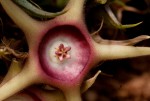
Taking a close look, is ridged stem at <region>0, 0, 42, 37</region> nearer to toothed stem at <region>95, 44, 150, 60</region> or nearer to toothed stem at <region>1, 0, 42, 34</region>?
toothed stem at <region>1, 0, 42, 34</region>

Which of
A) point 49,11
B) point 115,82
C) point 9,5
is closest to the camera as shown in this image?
point 9,5

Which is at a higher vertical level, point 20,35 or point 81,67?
point 20,35

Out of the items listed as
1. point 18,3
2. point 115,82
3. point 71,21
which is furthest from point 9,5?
point 115,82

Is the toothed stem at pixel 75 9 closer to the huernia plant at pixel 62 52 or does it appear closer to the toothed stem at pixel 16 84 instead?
the huernia plant at pixel 62 52

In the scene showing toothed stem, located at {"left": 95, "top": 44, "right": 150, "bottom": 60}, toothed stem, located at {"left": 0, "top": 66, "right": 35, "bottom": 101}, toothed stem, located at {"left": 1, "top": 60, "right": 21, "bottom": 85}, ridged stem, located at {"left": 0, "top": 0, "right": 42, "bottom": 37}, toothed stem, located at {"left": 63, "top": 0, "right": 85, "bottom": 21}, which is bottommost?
toothed stem, located at {"left": 95, "top": 44, "right": 150, "bottom": 60}

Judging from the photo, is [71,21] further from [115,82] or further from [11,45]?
[115,82]

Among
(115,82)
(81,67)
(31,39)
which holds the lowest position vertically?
(115,82)

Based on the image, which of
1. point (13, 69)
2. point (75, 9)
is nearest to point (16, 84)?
point (13, 69)

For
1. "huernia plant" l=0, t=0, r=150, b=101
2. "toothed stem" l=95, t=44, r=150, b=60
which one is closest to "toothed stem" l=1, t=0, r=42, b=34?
"huernia plant" l=0, t=0, r=150, b=101
